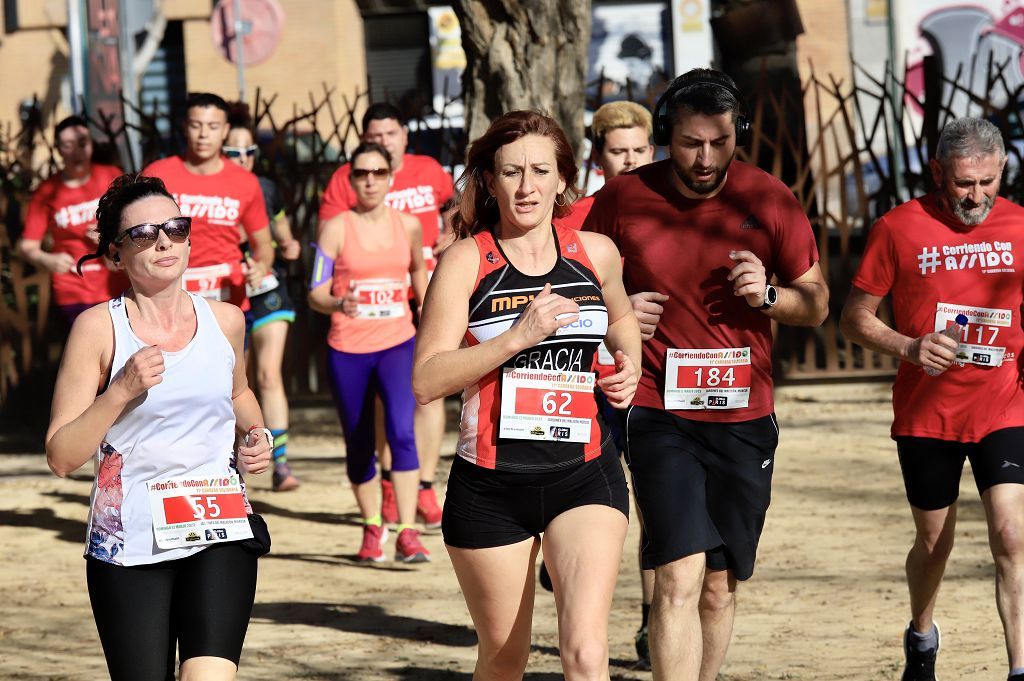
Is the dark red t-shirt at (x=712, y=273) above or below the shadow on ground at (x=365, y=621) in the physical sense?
above

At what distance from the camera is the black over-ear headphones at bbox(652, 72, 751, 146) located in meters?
4.94

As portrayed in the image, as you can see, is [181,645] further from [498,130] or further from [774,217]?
[774,217]

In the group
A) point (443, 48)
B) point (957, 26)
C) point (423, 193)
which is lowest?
point (423, 193)

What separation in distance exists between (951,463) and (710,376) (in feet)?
3.99

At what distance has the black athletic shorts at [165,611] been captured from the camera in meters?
3.94

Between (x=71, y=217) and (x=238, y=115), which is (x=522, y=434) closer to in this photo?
(x=71, y=217)

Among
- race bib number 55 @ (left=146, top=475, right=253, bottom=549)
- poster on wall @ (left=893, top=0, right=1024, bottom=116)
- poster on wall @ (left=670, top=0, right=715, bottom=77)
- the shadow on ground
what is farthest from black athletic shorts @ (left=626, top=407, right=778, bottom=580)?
poster on wall @ (left=893, top=0, right=1024, bottom=116)

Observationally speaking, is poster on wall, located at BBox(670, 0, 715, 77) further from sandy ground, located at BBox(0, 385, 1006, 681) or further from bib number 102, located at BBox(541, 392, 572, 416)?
bib number 102, located at BBox(541, 392, 572, 416)

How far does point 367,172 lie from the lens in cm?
807

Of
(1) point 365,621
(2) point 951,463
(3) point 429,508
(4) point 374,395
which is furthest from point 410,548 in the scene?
(2) point 951,463

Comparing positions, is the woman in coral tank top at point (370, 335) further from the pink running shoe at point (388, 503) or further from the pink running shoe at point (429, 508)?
the pink running shoe at point (429, 508)

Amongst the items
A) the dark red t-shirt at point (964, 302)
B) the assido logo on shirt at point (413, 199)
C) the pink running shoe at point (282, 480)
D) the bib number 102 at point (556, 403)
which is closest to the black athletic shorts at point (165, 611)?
the bib number 102 at point (556, 403)

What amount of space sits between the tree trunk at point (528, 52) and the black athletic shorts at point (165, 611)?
7571 mm

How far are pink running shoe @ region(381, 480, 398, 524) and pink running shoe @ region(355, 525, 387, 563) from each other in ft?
1.44
